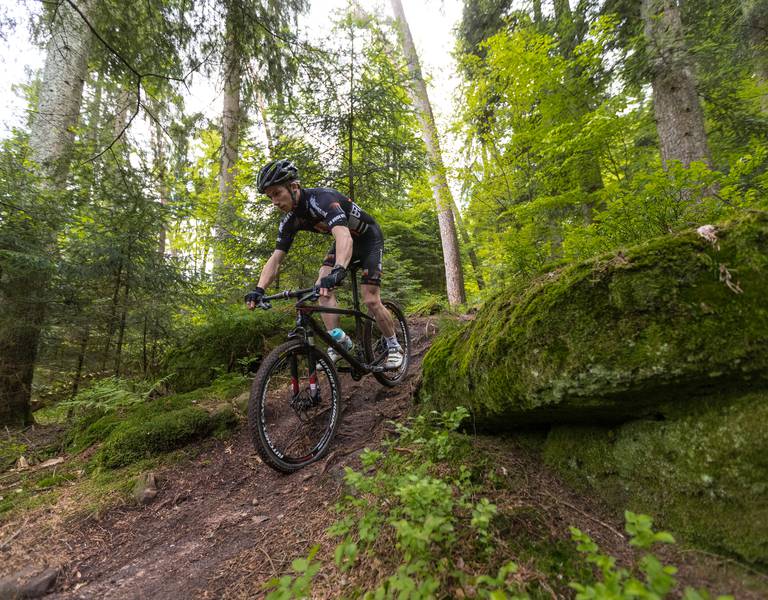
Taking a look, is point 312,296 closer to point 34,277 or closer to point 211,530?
point 211,530

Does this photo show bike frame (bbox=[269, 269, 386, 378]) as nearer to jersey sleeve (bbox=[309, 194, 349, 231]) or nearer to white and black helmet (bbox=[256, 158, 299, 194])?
jersey sleeve (bbox=[309, 194, 349, 231])

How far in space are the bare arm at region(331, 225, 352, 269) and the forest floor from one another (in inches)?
57.0

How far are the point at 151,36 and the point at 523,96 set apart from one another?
21.5 ft

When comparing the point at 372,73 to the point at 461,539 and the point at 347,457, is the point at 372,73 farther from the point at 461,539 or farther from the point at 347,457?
the point at 461,539

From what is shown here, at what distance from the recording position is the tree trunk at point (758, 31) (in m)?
6.38

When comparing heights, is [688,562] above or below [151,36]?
below

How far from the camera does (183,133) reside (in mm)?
5254

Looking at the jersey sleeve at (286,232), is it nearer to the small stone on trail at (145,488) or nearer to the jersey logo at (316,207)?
the jersey logo at (316,207)

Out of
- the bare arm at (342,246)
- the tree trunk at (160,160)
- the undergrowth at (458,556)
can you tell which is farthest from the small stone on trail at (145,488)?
the tree trunk at (160,160)

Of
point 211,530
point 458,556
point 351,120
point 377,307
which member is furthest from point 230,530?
point 351,120

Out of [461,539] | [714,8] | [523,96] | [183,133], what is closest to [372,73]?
[523,96]

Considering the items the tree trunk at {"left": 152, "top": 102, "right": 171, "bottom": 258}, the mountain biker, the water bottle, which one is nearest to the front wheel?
the water bottle

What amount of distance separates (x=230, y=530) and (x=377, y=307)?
2680 mm

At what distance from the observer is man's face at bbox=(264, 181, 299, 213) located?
12.0ft
